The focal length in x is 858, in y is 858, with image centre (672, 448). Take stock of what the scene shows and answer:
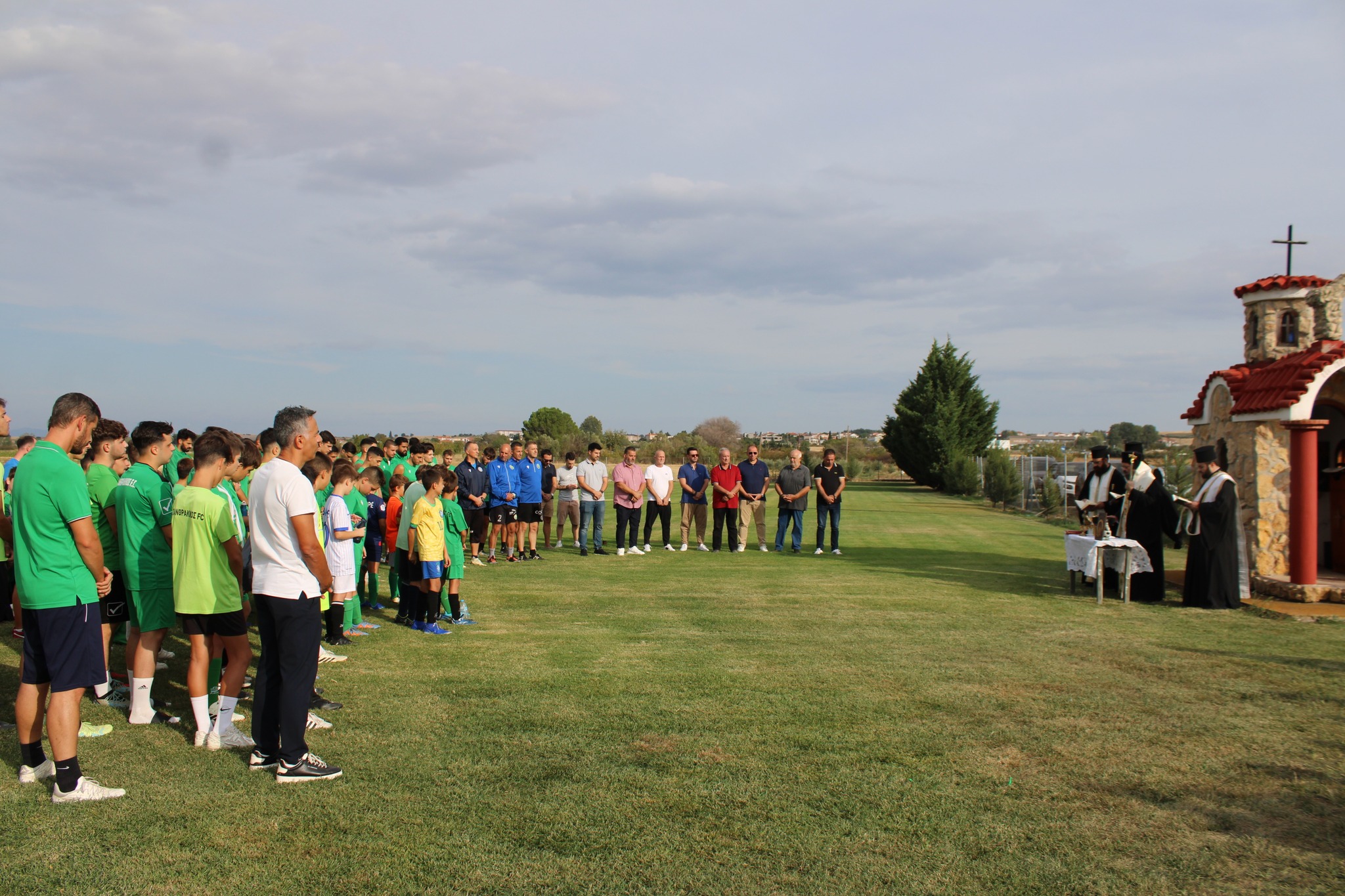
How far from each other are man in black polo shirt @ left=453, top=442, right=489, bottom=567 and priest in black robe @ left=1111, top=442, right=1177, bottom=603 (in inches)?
356

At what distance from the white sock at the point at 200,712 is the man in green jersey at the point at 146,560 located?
1.87 feet

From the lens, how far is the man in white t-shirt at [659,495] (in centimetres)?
1523

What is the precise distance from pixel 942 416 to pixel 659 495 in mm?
28868

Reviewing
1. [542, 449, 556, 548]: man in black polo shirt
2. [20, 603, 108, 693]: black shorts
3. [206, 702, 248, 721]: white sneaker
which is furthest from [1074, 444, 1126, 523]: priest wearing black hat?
[20, 603, 108, 693]: black shorts

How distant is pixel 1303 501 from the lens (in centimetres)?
1034

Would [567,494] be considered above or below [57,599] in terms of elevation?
above

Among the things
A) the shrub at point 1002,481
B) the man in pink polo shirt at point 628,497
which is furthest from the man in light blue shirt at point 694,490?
the shrub at point 1002,481

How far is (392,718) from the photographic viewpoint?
5.61 m

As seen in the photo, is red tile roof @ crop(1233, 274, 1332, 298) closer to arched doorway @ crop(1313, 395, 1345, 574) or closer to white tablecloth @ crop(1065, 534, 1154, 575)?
arched doorway @ crop(1313, 395, 1345, 574)

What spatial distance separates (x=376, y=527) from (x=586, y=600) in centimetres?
252

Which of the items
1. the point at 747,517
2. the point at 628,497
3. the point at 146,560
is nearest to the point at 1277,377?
the point at 747,517

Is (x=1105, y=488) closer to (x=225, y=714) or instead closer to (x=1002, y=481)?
(x=225, y=714)

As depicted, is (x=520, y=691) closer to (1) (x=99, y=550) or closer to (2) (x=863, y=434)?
(1) (x=99, y=550)

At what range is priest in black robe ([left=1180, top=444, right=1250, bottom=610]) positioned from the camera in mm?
9930
